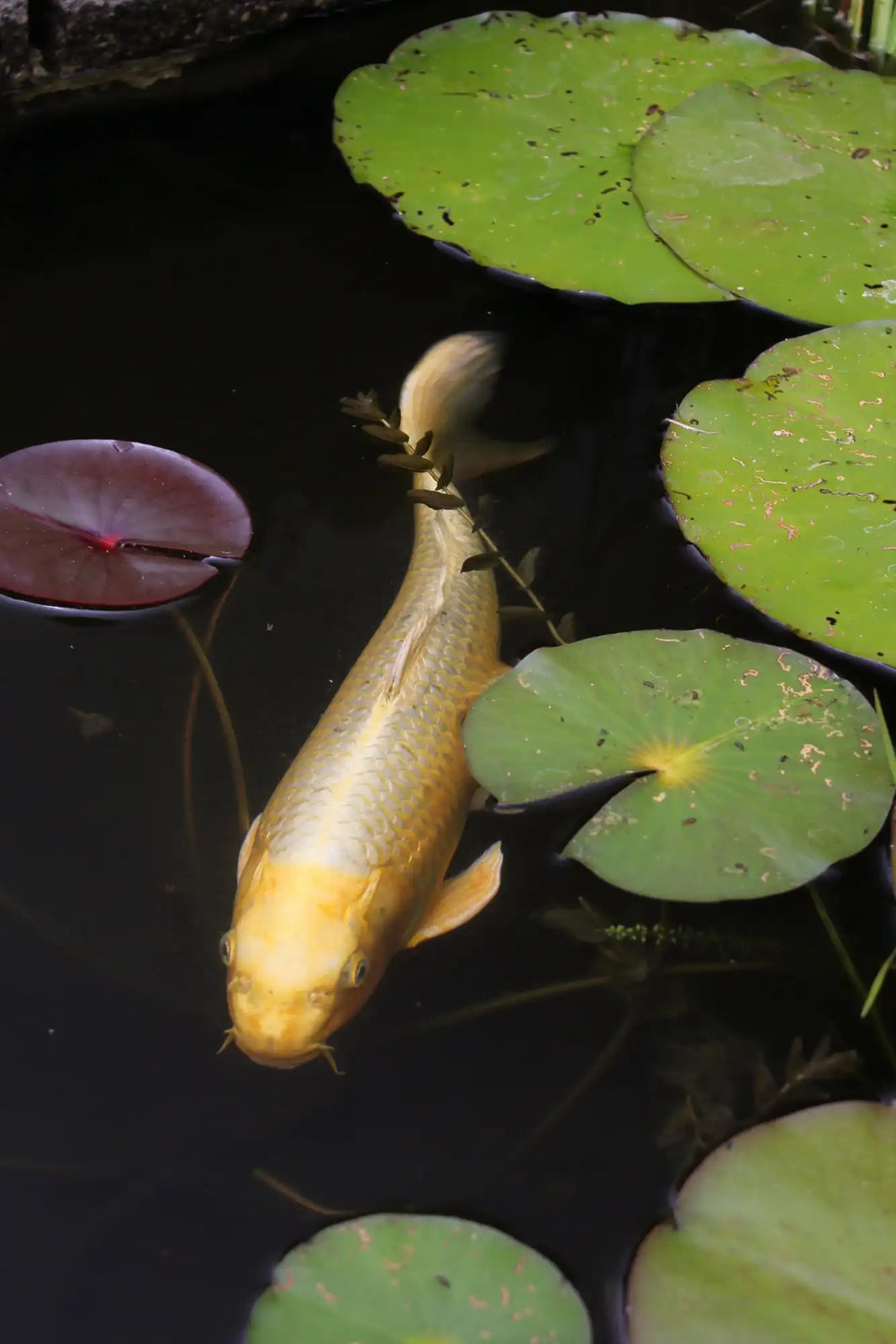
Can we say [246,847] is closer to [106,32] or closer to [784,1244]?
[784,1244]

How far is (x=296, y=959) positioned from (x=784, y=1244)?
1.98 ft

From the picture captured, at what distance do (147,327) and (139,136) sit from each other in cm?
77

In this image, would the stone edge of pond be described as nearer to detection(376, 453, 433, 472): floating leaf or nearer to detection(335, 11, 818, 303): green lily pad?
detection(335, 11, 818, 303): green lily pad

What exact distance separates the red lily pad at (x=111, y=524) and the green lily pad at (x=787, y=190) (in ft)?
3.48

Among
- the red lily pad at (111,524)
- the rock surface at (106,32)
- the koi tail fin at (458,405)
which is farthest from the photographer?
the rock surface at (106,32)


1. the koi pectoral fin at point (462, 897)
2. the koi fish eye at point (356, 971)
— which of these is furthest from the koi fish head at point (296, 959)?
the koi pectoral fin at point (462, 897)

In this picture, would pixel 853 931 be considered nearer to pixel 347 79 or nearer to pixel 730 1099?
pixel 730 1099

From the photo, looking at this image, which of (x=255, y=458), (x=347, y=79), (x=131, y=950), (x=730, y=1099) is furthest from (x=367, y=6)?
(x=730, y=1099)

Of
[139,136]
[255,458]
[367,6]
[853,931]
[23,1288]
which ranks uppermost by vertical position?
[367,6]

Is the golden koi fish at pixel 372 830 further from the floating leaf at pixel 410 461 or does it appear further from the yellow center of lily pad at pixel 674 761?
the yellow center of lily pad at pixel 674 761

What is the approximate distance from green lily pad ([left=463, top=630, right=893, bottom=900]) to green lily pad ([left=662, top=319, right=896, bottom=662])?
5.2 inches

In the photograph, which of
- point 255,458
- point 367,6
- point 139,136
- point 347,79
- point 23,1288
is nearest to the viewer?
point 23,1288

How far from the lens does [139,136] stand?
286 centimetres

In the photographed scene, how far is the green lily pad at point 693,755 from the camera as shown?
1453 millimetres
